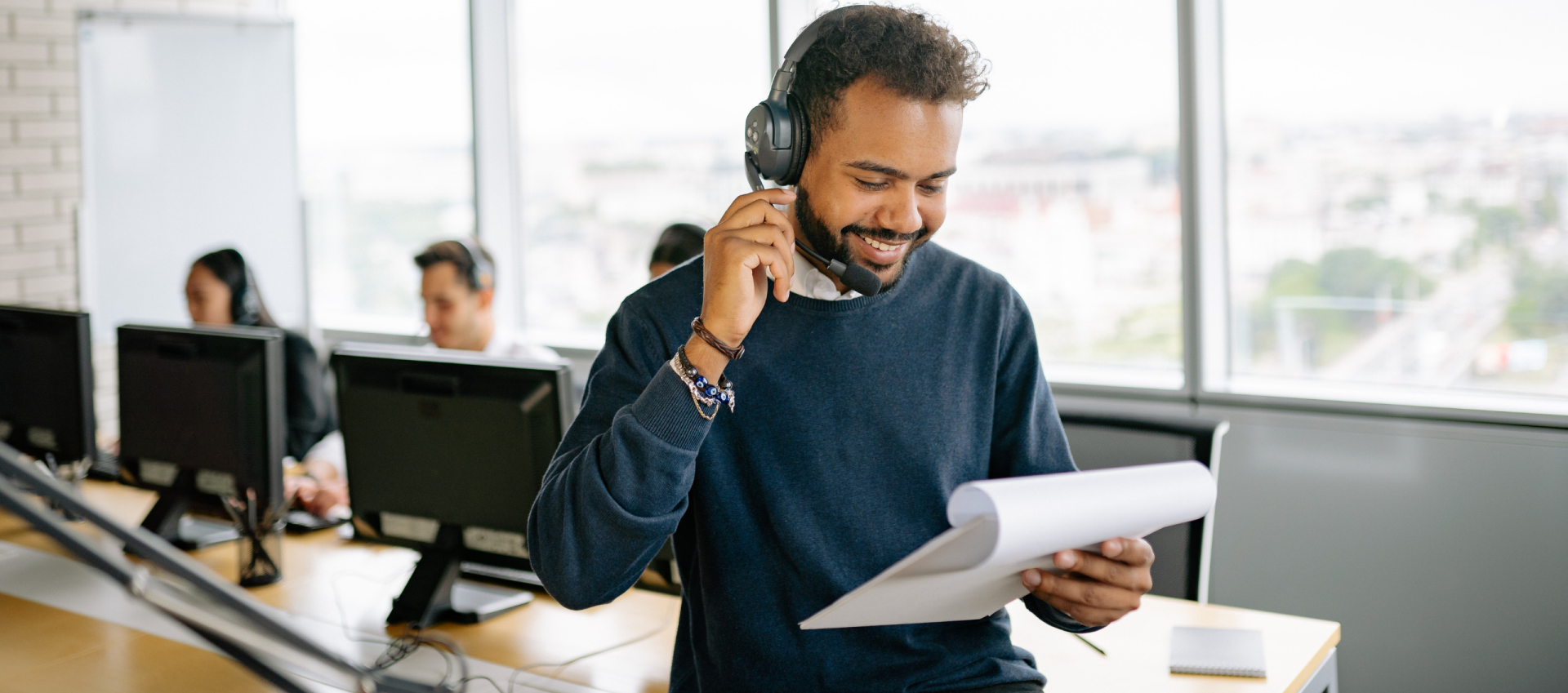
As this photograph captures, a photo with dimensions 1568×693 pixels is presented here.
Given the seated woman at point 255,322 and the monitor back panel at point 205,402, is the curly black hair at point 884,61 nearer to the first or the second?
the monitor back panel at point 205,402

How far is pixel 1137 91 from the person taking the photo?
3.35 metres

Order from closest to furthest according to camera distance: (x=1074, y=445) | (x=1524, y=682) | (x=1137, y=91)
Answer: (x=1074, y=445) < (x=1524, y=682) < (x=1137, y=91)

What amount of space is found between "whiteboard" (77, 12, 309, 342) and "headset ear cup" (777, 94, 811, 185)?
11.5ft

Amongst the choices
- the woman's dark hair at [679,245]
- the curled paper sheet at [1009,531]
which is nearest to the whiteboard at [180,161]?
the woman's dark hair at [679,245]

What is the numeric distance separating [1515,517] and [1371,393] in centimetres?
46

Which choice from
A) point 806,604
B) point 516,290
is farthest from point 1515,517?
point 516,290

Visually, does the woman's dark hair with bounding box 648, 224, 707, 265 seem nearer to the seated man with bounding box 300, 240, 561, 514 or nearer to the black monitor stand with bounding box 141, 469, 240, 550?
the seated man with bounding box 300, 240, 561, 514

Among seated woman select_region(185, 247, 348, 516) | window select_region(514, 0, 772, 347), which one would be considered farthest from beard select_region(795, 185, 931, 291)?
window select_region(514, 0, 772, 347)

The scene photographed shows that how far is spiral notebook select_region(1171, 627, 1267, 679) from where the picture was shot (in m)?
1.53

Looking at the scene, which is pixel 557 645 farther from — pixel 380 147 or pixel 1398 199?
pixel 380 147

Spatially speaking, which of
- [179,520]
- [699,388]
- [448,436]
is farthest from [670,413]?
[179,520]

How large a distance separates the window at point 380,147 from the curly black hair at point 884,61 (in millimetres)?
3715

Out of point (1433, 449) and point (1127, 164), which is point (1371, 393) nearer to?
point (1433, 449)

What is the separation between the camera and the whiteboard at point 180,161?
443cm
